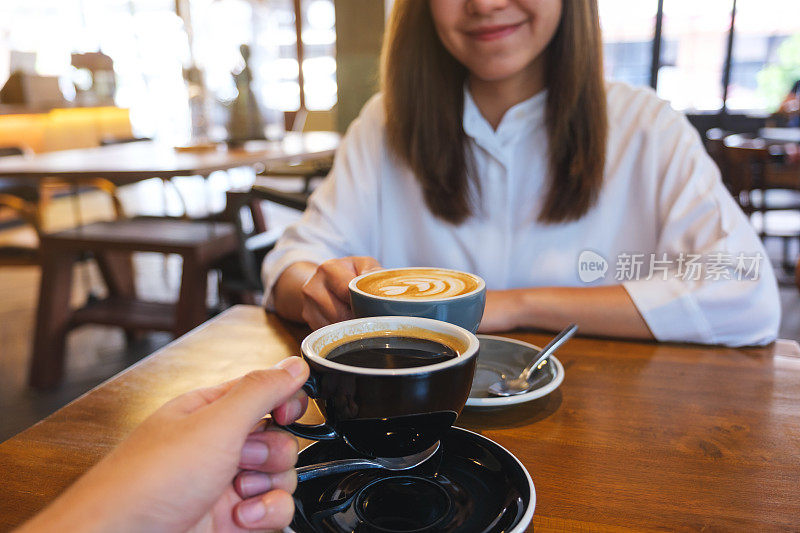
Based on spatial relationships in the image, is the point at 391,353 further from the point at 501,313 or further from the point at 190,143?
the point at 190,143

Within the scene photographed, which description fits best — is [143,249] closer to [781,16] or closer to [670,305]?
[670,305]

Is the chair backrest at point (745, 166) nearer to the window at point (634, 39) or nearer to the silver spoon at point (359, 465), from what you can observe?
the window at point (634, 39)

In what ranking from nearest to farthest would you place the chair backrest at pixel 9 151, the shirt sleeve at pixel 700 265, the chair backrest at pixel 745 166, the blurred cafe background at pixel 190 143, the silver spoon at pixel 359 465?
the silver spoon at pixel 359 465
the shirt sleeve at pixel 700 265
the blurred cafe background at pixel 190 143
the chair backrest at pixel 745 166
the chair backrest at pixel 9 151

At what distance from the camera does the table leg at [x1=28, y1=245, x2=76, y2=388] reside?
2.61 m

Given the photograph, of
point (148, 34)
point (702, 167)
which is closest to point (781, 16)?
point (702, 167)

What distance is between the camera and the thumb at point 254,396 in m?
0.40

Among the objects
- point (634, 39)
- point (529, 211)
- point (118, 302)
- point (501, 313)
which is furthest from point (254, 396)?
point (634, 39)

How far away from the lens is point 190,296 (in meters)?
2.50

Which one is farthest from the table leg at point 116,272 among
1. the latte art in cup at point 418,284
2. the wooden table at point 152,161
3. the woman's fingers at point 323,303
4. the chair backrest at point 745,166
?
the chair backrest at point 745,166

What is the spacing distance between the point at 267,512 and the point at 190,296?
7.36 ft

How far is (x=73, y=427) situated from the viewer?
662 mm

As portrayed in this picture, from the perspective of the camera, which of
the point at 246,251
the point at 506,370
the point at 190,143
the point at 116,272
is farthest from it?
the point at 190,143

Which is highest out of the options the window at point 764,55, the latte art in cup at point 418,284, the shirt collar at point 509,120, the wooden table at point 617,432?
the window at point 764,55

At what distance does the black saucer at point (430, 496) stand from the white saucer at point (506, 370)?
15cm
